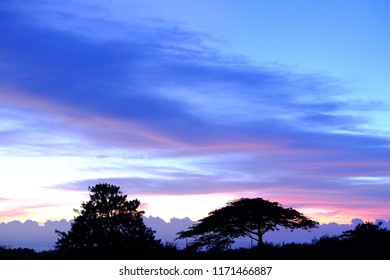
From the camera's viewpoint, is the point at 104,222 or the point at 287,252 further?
the point at 104,222

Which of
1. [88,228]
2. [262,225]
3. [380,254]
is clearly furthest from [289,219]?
[380,254]

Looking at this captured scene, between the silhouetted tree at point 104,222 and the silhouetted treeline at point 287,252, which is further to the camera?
the silhouetted tree at point 104,222

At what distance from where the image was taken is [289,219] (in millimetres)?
50906

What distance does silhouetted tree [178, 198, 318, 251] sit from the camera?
50.2 m

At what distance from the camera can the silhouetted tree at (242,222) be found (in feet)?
165

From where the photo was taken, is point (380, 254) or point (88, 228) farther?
point (88, 228)

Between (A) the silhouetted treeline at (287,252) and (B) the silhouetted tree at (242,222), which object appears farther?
(B) the silhouetted tree at (242,222)

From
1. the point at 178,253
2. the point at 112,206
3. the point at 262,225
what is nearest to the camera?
the point at 178,253

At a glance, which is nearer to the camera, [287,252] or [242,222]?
[287,252]

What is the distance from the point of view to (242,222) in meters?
50.7
